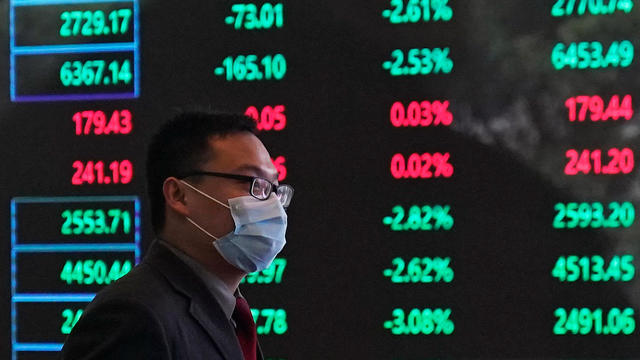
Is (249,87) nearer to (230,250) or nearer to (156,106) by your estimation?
(156,106)

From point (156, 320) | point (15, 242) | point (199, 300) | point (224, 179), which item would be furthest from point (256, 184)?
point (15, 242)

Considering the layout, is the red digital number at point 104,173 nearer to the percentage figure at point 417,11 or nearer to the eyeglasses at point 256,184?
the percentage figure at point 417,11

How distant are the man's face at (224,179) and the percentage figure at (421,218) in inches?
42.4

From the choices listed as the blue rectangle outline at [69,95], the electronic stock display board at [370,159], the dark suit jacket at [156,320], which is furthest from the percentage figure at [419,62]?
the dark suit jacket at [156,320]

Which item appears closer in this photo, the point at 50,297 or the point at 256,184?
the point at 256,184

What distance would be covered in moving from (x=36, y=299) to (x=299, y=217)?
32.4 inches

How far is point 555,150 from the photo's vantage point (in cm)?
275

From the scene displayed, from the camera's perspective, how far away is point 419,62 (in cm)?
283

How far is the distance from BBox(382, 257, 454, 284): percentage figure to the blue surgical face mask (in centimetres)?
99

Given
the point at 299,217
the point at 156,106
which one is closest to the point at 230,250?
the point at 299,217

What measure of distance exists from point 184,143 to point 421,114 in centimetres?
120

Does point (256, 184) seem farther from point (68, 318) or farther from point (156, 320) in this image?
point (68, 318)

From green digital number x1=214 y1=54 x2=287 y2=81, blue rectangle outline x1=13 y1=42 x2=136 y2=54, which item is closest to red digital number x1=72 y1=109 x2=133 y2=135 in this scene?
blue rectangle outline x1=13 y1=42 x2=136 y2=54

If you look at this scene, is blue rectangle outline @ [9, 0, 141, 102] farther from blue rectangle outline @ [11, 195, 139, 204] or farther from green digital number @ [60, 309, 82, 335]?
green digital number @ [60, 309, 82, 335]
